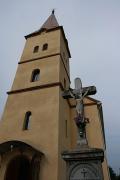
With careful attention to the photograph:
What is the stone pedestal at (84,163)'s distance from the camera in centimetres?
595

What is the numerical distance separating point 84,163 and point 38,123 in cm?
604

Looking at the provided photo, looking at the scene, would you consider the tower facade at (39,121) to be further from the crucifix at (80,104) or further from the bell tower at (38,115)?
the crucifix at (80,104)

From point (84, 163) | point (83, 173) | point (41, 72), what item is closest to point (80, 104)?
point (84, 163)

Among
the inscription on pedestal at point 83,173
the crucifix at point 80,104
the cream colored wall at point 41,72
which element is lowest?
the inscription on pedestal at point 83,173

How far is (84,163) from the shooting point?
6148mm

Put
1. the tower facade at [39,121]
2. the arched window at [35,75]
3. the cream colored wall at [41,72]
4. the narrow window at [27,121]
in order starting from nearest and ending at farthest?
1. the tower facade at [39,121]
2. the narrow window at [27,121]
3. the cream colored wall at [41,72]
4. the arched window at [35,75]

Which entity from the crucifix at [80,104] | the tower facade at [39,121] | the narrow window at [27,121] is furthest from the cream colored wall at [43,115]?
the crucifix at [80,104]

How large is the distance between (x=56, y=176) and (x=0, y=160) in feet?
10.4

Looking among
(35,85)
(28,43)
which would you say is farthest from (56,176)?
(28,43)

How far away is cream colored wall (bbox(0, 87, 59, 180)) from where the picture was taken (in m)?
10.2

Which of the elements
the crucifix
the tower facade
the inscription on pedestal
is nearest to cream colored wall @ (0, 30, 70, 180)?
the tower facade

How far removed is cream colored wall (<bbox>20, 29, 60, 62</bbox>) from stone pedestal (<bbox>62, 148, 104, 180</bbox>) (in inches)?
452

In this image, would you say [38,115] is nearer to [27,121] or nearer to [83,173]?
[27,121]

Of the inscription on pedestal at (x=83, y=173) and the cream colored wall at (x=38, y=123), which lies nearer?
the inscription on pedestal at (x=83, y=173)
